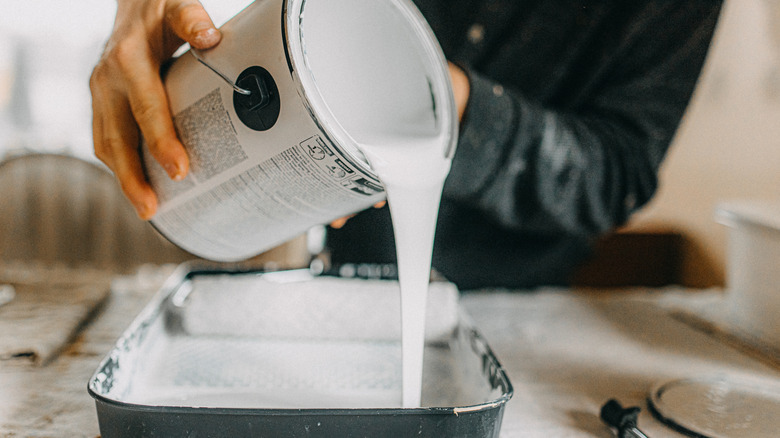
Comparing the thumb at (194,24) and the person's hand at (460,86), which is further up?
the thumb at (194,24)

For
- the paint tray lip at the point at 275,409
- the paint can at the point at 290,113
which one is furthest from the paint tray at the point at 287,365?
the paint can at the point at 290,113

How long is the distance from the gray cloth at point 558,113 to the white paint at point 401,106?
0.61 feet

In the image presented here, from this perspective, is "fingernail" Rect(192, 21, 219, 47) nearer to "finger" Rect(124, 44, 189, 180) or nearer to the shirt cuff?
"finger" Rect(124, 44, 189, 180)

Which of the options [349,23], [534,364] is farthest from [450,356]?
[349,23]

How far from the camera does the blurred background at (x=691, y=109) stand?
142 centimetres

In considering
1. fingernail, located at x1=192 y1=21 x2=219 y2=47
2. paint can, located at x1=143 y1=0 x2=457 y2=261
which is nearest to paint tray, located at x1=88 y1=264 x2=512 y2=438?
paint can, located at x1=143 y1=0 x2=457 y2=261

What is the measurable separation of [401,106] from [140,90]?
19cm

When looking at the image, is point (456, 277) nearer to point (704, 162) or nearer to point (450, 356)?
point (450, 356)

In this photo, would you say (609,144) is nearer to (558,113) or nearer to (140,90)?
(558,113)

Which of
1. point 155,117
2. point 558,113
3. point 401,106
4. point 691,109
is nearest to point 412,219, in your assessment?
point 401,106

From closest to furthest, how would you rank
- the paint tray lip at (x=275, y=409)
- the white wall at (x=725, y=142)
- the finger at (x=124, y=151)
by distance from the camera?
the paint tray lip at (x=275, y=409)
the finger at (x=124, y=151)
the white wall at (x=725, y=142)

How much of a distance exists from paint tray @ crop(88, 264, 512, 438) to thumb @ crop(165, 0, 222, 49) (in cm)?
23

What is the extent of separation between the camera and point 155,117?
42 cm

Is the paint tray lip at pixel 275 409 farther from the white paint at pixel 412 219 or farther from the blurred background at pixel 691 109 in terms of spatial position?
the blurred background at pixel 691 109
